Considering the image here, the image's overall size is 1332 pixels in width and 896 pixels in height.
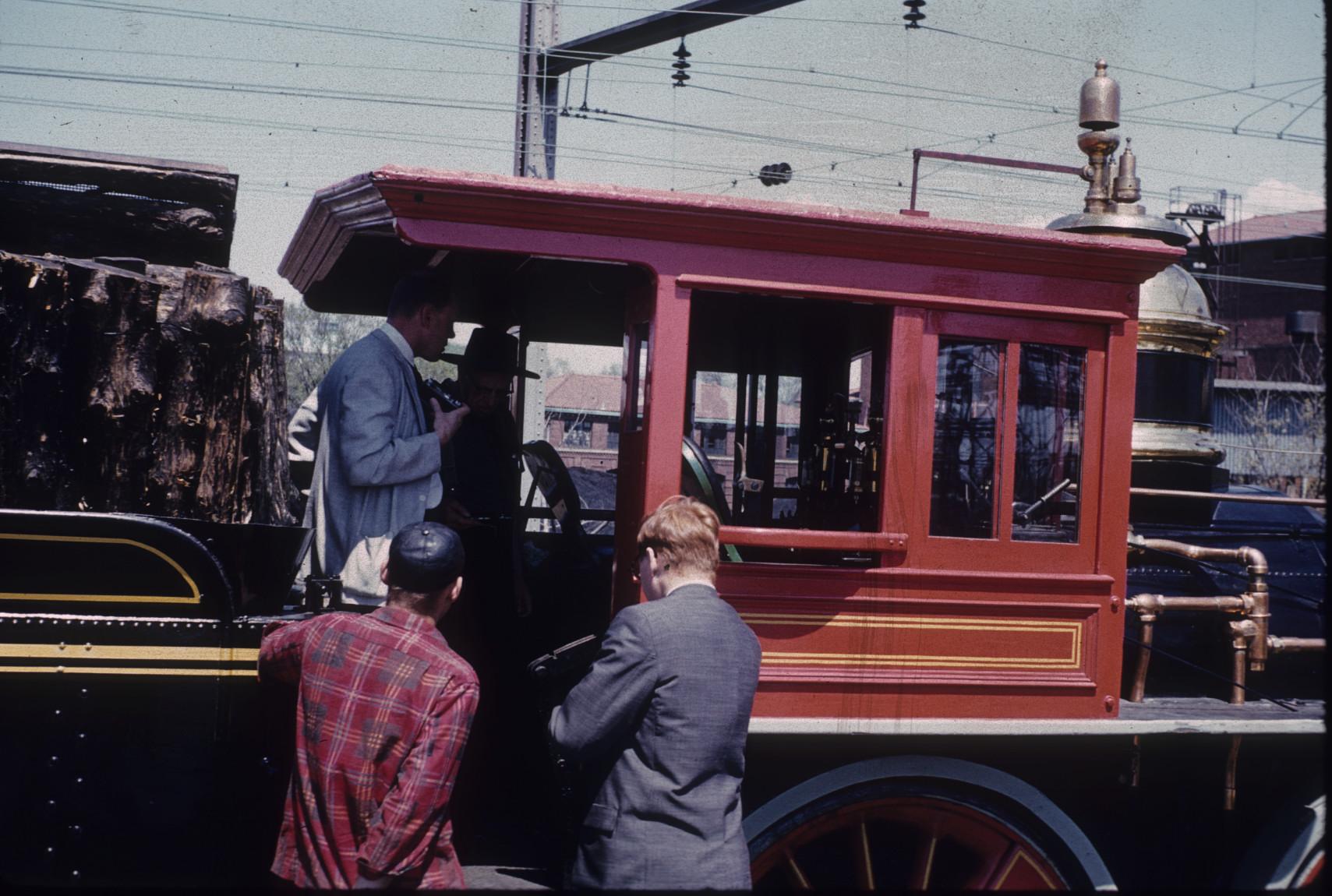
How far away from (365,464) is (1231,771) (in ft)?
10.1

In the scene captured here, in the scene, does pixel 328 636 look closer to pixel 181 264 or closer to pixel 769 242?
pixel 769 242

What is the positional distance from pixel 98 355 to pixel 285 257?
785 millimetres

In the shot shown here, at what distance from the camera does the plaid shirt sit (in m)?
2.45

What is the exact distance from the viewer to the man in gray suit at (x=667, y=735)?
2.54m

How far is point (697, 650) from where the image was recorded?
258 cm

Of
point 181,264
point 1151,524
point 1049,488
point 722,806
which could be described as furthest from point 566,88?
point 722,806

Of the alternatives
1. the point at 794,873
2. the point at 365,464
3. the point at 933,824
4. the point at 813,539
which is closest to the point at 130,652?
the point at 365,464

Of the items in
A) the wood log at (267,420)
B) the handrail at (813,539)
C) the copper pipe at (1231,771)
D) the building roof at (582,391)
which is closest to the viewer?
the handrail at (813,539)

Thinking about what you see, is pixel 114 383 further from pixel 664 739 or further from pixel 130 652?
pixel 664 739

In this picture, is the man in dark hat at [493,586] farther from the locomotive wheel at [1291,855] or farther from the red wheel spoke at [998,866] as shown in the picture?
the locomotive wheel at [1291,855]

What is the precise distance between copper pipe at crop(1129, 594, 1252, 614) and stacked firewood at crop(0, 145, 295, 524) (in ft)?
11.4

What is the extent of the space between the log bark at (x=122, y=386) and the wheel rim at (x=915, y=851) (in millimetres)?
2460

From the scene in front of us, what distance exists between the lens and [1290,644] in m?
4.05

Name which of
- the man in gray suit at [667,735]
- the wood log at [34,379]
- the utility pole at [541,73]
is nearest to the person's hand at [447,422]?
the man in gray suit at [667,735]
